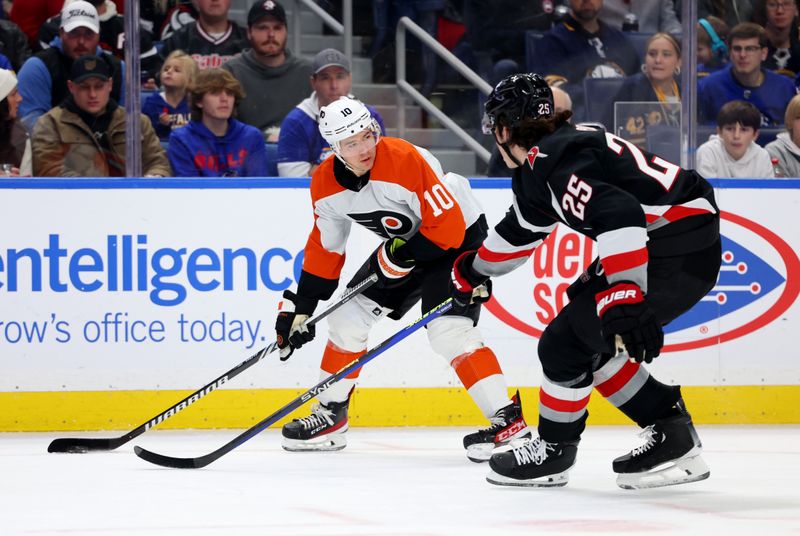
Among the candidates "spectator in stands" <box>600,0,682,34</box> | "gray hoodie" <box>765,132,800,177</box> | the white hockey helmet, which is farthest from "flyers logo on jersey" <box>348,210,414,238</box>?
"gray hoodie" <box>765,132,800,177</box>

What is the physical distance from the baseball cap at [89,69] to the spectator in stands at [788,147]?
9.28ft

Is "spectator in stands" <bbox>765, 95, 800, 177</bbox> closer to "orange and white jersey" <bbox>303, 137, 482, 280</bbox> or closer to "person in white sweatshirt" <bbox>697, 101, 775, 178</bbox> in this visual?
"person in white sweatshirt" <bbox>697, 101, 775, 178</bbox>

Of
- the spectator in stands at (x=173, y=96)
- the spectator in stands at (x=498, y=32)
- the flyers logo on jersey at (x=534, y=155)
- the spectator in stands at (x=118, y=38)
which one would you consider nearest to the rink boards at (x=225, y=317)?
the spectator in stands at (x=173, y=96)

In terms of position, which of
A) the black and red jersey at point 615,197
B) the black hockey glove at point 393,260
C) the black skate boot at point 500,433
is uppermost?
the black and red jersey at point 615,197

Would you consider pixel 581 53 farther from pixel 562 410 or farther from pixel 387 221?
pixel 562 410

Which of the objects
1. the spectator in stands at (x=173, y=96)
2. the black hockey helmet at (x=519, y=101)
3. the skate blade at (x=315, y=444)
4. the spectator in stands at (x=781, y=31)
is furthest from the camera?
the spectator in stands at (x=781, y=31)

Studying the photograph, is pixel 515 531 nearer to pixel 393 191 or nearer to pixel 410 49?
pixel 393 191

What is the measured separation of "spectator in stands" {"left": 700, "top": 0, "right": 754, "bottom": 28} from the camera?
17.3 ft

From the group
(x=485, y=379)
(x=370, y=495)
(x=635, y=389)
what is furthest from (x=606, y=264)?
(x=485, y=379)

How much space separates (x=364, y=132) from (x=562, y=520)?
59.1 inches

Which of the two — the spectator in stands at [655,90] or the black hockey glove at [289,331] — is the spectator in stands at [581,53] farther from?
the black hockey glove at [289,331]

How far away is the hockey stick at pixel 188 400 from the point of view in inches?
162

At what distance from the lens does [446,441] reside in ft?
15.1

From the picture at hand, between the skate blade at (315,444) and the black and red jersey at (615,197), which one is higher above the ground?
the black and red jersey at (615,197)
